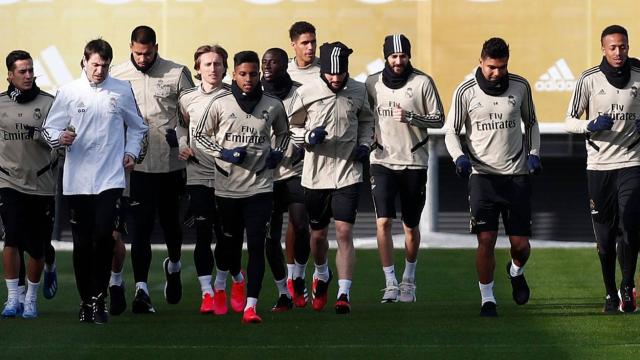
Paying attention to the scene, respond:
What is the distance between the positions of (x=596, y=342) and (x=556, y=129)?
12.2m

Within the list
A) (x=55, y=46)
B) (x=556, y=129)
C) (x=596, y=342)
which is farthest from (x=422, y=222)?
(x=596, y=342)

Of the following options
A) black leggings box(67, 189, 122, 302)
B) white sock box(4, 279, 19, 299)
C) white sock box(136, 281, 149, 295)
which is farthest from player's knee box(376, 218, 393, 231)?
white sock box(4, 279, 19, 299)

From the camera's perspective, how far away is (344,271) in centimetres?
1455

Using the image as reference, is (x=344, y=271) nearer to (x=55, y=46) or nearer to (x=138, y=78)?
(x=138, y=78)

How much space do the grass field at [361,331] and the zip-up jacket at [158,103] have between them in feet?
4.14

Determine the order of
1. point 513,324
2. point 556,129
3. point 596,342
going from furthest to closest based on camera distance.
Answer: point 556,129 < point 513,324 < point 596,342

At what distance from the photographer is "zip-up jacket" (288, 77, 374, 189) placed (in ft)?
48.2

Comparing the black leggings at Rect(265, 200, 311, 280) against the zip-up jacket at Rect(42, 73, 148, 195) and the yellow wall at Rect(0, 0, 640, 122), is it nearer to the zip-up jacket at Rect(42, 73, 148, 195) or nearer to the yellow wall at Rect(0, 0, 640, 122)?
the zip-up jacket at Rect(42, 73, 148, 195)

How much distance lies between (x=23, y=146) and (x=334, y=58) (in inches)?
105

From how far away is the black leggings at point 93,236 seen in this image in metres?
13.3

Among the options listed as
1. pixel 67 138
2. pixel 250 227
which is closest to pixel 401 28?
pixel 250 227

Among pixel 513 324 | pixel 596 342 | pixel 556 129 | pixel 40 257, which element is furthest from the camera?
pixel 556 129

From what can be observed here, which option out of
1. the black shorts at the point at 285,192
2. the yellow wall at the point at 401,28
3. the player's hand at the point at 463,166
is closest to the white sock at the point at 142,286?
the black shorts at the point at 285,192

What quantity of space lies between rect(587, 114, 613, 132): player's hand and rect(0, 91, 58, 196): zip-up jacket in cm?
443
